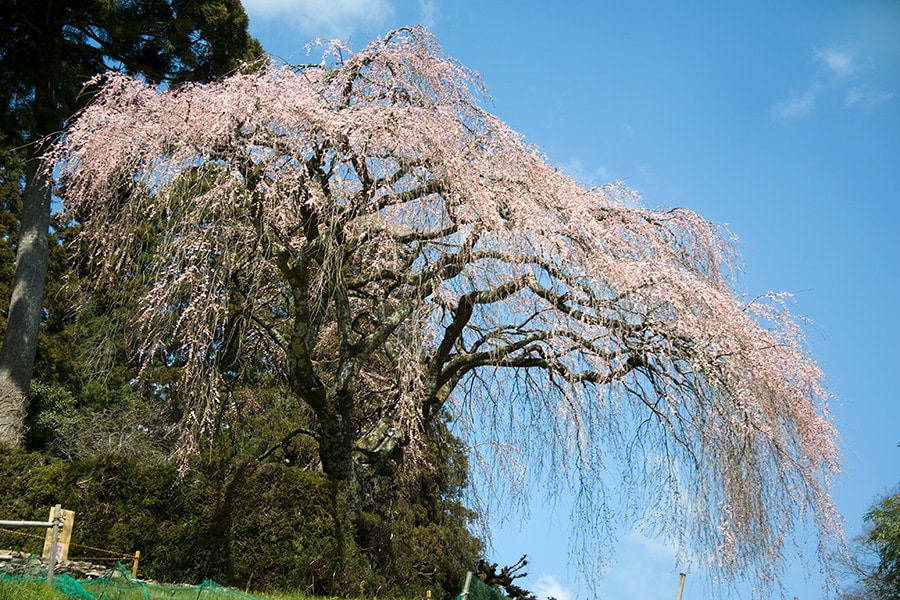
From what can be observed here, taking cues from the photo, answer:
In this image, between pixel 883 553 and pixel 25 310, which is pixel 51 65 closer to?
pixel 25 310

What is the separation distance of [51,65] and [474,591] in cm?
1143

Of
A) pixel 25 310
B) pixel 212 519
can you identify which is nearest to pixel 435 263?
pixel 212 519

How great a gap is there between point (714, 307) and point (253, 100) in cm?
512

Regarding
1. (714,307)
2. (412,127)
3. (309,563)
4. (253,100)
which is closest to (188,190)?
(253,100)

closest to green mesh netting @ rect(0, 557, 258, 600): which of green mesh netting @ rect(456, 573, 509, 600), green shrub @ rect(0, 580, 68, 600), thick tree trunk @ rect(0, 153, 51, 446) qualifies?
green shrub @ rect(0, 580, 68, 600)

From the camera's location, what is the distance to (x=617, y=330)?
772 cm

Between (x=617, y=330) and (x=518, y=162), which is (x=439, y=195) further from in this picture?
(x=617, y=330)

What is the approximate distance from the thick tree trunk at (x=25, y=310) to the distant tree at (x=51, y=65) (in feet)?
0.05

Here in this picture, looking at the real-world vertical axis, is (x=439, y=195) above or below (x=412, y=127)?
below

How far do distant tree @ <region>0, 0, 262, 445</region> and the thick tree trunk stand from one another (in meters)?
0.01

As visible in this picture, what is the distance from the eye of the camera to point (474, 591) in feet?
17.4

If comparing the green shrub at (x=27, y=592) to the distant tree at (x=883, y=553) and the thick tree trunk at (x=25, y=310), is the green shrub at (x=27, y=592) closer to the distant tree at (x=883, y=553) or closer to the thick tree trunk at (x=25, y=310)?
the thick tree trunk at (x=25, y=310)

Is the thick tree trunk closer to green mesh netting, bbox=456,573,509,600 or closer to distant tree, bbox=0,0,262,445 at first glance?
distant tree, bbox=0,0,262,445

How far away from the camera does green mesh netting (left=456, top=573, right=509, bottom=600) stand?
4703mm
